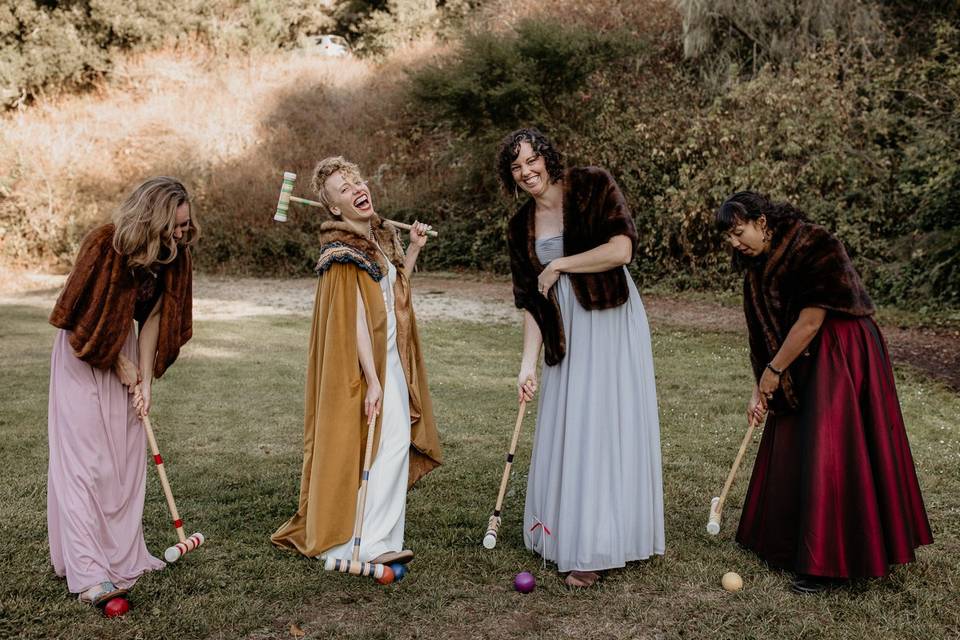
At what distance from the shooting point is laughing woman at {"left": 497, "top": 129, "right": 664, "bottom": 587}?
3.78 metres

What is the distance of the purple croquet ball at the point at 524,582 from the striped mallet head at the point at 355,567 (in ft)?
1.98

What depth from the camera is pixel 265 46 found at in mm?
24953

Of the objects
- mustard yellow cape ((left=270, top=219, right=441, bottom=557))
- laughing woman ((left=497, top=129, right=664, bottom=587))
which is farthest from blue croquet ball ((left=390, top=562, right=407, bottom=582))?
laughing woman ((left=497, top=129, right=664, bottom=587))

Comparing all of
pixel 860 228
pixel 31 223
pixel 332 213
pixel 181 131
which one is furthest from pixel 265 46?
pixel 332 213

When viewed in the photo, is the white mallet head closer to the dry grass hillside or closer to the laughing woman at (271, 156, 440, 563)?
the laughing woman at (271, 156, 440, 563)

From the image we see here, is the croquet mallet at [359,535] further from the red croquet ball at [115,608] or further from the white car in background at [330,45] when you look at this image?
the white car in background at [330,45]

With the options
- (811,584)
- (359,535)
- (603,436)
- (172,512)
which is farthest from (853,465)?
A: (172,512)

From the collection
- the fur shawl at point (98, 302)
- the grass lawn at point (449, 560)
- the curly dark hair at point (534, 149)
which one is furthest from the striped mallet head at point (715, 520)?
the fur shawl at point (98, 302)

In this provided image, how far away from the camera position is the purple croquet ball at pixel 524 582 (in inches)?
150

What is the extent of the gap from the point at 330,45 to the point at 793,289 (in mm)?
24659

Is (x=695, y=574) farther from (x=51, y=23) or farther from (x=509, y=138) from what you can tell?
(x=51, y=23)

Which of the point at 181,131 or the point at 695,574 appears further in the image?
the point at 181,131

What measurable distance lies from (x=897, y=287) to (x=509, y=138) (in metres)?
9.46

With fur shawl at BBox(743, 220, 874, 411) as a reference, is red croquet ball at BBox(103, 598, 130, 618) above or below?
below
